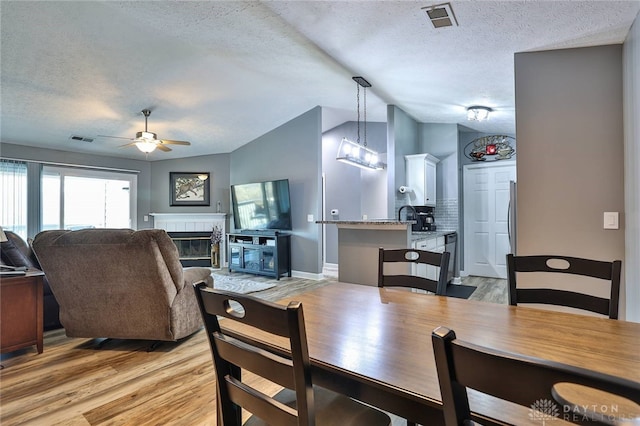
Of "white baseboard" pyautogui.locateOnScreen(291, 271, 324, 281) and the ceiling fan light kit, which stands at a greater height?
the ceiling fan light kit

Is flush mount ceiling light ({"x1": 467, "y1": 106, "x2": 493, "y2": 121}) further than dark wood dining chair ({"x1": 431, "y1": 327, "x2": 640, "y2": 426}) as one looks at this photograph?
Yes

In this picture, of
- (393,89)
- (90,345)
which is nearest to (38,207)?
(90,345)

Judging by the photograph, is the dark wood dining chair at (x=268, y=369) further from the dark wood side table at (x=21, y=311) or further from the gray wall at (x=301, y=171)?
the gray wall at (x=301, y=171)

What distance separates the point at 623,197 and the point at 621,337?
70.6 inches

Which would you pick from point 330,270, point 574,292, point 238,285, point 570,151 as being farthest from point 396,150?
point 574,292

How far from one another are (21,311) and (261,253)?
366 centimetres

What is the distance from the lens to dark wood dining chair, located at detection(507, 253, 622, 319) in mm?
1307

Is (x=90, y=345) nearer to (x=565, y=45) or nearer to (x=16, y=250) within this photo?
(x=16, y=250)

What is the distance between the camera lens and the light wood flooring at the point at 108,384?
187cm

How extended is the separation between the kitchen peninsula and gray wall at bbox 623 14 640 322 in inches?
60.1

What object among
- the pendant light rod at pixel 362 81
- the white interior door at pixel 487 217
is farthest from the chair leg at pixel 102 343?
the white interior door at pixel 487 217

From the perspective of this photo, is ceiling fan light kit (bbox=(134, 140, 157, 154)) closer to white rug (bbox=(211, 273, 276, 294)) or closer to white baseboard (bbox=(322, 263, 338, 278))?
white rug (bbox=(211, 273, 276, 294))

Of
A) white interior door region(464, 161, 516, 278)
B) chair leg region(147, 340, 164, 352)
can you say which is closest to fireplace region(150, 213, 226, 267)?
chair leg region(147, 340, 164, 352)

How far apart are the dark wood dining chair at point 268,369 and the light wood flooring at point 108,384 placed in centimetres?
90
